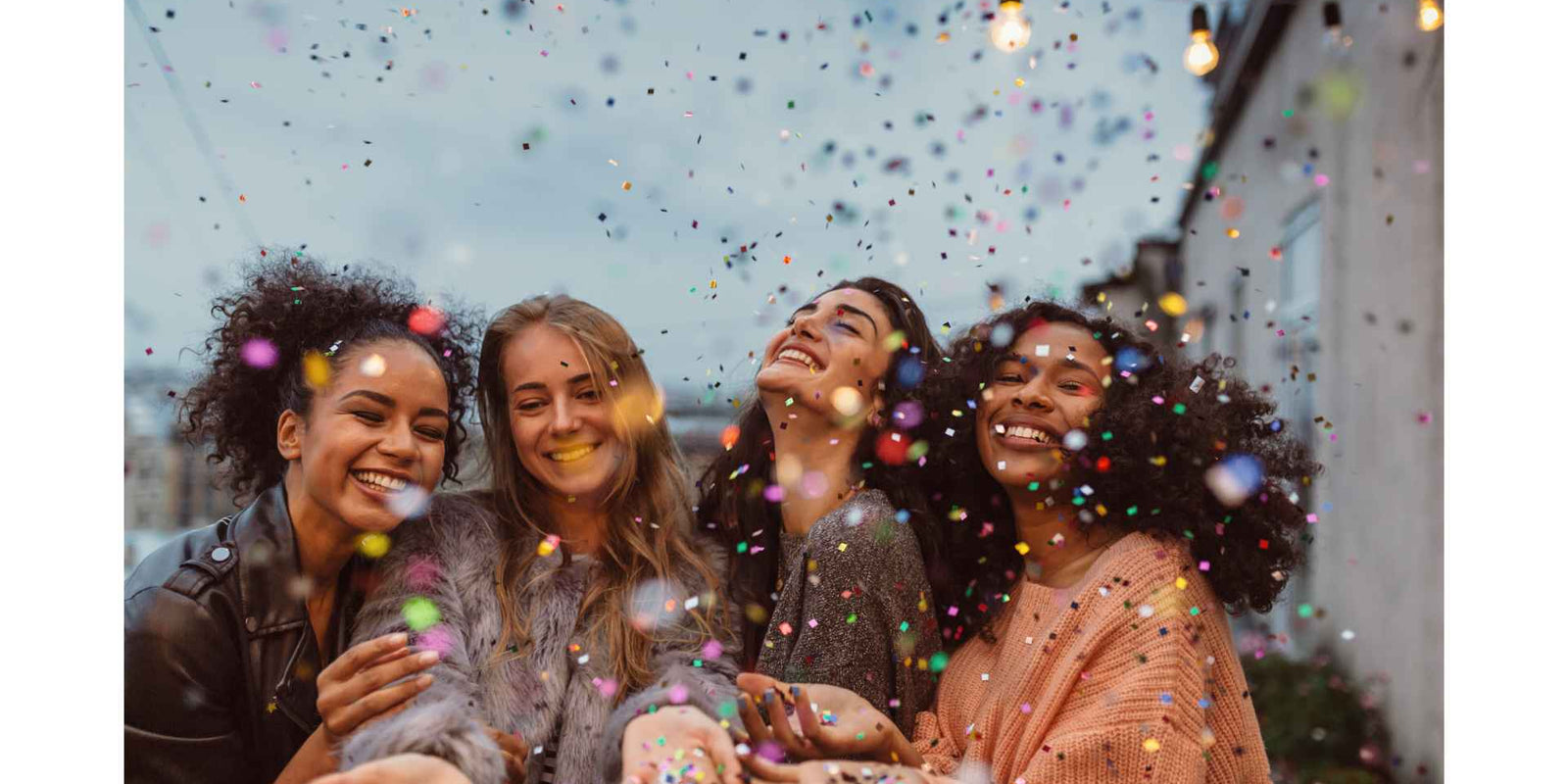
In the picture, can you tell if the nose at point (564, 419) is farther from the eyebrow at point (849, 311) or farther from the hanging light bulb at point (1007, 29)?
the hanging light bulb at point (1007, 29)

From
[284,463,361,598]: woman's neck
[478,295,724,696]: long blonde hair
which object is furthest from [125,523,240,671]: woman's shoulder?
[478,295,724,696]: long blonde hair

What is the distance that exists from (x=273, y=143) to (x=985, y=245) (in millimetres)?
1563

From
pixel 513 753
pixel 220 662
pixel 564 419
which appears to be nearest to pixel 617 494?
pixel 564 419

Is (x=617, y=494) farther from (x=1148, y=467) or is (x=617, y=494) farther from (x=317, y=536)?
(x=1148, y=467)

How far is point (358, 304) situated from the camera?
86.8 inches

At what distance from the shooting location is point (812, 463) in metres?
2.23

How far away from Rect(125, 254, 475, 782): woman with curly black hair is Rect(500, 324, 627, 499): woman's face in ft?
0.53

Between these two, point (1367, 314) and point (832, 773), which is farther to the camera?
point (1367, 314)

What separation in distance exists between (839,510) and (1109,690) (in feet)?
1.93

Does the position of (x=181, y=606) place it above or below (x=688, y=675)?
above

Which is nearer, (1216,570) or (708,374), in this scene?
(1216,570)

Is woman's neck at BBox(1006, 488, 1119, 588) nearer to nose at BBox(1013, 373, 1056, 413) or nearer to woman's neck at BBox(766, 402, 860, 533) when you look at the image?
nose at BBox(1013, 373, 1056, 413)

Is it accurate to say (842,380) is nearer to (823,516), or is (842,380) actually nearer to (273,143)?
(823,516)
